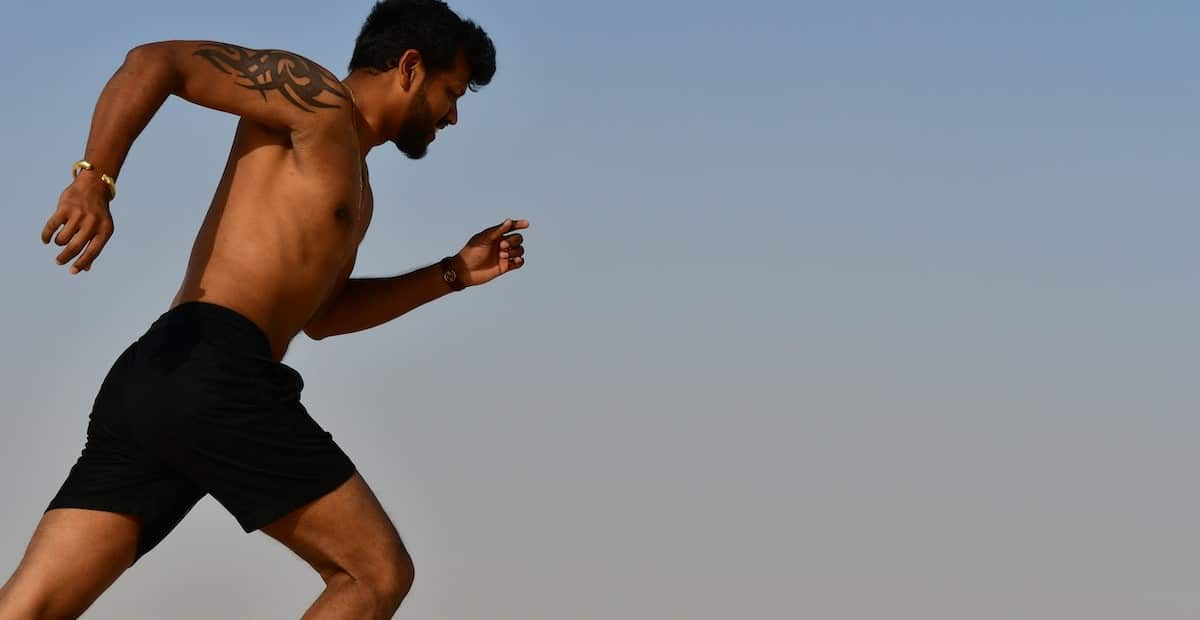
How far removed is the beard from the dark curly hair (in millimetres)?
118

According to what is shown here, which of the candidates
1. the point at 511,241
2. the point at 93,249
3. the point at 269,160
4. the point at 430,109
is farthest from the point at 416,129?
the point at 93,249

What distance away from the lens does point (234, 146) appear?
176 inches

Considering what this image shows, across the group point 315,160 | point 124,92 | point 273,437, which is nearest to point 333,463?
point 273,437

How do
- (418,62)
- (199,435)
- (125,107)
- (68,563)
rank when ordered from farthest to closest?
1. (418,62)
2. (199,435)
3. (68,563)
4. (125,107)

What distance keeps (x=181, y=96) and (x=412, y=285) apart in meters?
1.40

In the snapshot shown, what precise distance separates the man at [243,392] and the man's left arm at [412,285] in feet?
2.48

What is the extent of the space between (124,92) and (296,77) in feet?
1.69

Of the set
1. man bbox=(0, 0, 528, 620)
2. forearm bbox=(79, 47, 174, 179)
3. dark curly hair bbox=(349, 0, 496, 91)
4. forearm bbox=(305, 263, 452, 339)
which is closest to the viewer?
forearm bbox=(79, 47, 174, 179)

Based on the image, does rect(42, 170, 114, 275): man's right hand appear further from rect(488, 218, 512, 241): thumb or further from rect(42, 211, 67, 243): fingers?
rect(488, 218, 512, 241): thumb

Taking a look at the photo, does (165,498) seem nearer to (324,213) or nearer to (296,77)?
(324,213)

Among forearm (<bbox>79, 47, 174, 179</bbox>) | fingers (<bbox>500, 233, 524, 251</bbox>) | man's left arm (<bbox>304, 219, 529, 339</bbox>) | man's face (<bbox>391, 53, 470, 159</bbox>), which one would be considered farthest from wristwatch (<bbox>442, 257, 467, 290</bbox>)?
forearm (<bbox>79, 47, 174, 179</bbox>)

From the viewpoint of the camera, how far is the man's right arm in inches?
146

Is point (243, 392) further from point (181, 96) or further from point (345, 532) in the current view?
point (181, 96)

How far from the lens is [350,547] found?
4.26m
